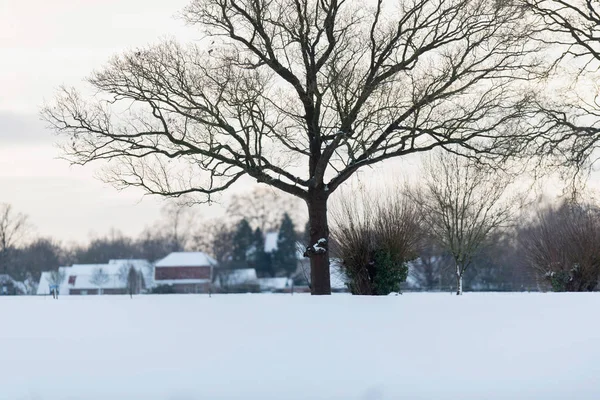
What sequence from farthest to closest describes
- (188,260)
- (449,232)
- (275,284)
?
(188,260)
(275,284)
(449,232)

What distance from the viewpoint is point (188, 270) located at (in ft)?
317

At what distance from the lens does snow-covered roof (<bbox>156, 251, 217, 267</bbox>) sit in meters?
96.8

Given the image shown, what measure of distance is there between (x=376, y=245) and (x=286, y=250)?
216 ft

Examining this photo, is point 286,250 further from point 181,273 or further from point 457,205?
point 457,205

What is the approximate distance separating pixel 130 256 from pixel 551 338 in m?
106

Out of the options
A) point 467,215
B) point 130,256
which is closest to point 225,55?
point 467,215

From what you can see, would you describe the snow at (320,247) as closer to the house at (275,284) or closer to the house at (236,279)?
the house at (236,279)

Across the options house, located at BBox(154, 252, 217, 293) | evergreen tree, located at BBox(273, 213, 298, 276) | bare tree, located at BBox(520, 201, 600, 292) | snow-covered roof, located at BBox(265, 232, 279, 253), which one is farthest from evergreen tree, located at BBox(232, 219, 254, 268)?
bare tree, located at BBox(520, 201, 600, 292)

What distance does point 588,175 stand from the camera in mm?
21844

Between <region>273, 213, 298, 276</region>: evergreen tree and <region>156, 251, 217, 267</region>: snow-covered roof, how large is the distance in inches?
490

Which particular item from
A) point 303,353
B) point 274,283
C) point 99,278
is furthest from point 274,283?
point 303,353

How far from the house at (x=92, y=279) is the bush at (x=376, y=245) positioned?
257ft

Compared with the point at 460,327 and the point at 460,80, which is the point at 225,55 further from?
the point at 460,327

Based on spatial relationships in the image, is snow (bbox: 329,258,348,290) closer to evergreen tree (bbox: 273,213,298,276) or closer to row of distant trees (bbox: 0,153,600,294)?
row of distant trees (bbox: 0,153,600,294)
